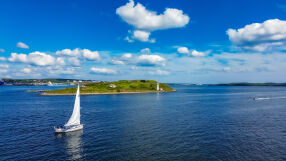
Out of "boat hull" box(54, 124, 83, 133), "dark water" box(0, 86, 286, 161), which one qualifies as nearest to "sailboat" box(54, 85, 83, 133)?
"boat hull" box(54, 124, 83, 133)

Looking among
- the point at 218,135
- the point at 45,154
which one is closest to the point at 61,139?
the point at 45,154

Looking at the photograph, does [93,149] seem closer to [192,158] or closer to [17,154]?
[17,154]

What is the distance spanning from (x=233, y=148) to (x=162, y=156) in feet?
55.5

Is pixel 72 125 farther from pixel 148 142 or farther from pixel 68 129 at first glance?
pixel 148 142

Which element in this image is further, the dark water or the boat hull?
the boat hull

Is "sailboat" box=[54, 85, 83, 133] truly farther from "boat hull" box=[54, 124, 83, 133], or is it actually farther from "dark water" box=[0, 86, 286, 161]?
"dark water" box=[0, 86, 286, 161]

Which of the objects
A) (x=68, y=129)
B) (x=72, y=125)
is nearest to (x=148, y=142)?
(x=68, y=129)

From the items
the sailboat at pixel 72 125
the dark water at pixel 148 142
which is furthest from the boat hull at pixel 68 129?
the dark water at pixel 148 142

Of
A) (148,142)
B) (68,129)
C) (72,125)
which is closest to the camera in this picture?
(148,142)

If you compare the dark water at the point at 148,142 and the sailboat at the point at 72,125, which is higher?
the sailboat at the point at 72,125

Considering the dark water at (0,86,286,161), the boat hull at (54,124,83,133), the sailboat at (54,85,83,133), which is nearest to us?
the dark water at (0,86,286,161)

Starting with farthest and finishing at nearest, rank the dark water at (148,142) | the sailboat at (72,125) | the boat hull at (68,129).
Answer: the sailboat at (72,125) → the boat hull at (68,129) → the dark water at (148,142)

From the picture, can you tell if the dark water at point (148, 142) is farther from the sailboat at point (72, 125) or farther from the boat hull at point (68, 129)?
the sailboat at point (72, 125)

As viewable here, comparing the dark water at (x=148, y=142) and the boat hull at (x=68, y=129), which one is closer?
the dark water at (x=148, y=142)
